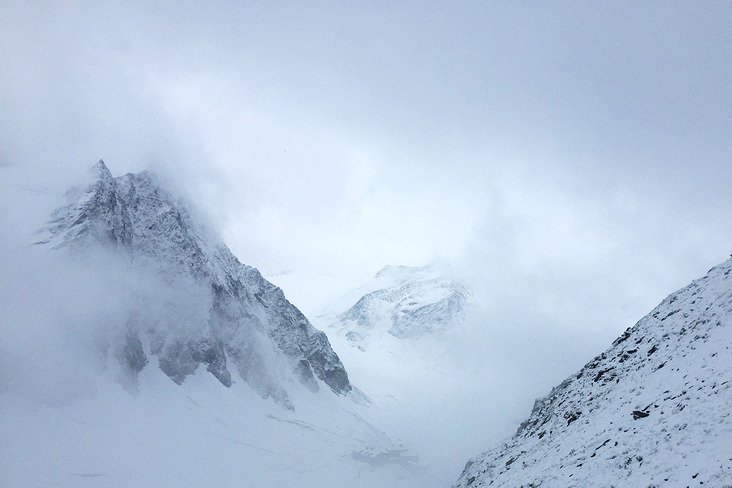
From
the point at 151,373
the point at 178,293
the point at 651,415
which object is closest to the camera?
the point at 651,415

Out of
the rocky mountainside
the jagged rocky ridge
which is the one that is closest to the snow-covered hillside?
the jagged rocky ridge

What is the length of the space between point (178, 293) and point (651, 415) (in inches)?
3691

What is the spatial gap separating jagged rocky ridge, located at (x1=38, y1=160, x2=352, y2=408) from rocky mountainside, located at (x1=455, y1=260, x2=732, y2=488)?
73.6 metres

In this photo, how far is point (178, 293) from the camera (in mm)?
90500

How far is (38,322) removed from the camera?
61906 mm

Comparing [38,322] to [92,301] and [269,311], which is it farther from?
[269,311]

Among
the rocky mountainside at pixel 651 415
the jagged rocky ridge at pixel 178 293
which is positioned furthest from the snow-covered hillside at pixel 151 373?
the rocky mountainside at pixel 651 415

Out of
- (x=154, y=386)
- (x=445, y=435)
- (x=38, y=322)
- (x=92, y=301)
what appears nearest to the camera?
(x=38, y=322)

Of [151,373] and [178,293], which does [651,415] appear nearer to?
[151,373]

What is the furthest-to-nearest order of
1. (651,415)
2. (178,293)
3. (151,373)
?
(178,293), (151,373), (651,415)

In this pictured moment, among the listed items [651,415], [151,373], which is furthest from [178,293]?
[651,415]

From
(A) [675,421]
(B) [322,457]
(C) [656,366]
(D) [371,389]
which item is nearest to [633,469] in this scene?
(A) [675,421]

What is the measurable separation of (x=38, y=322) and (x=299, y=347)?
7449 cm

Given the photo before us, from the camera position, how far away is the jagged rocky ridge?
75.6 meters
